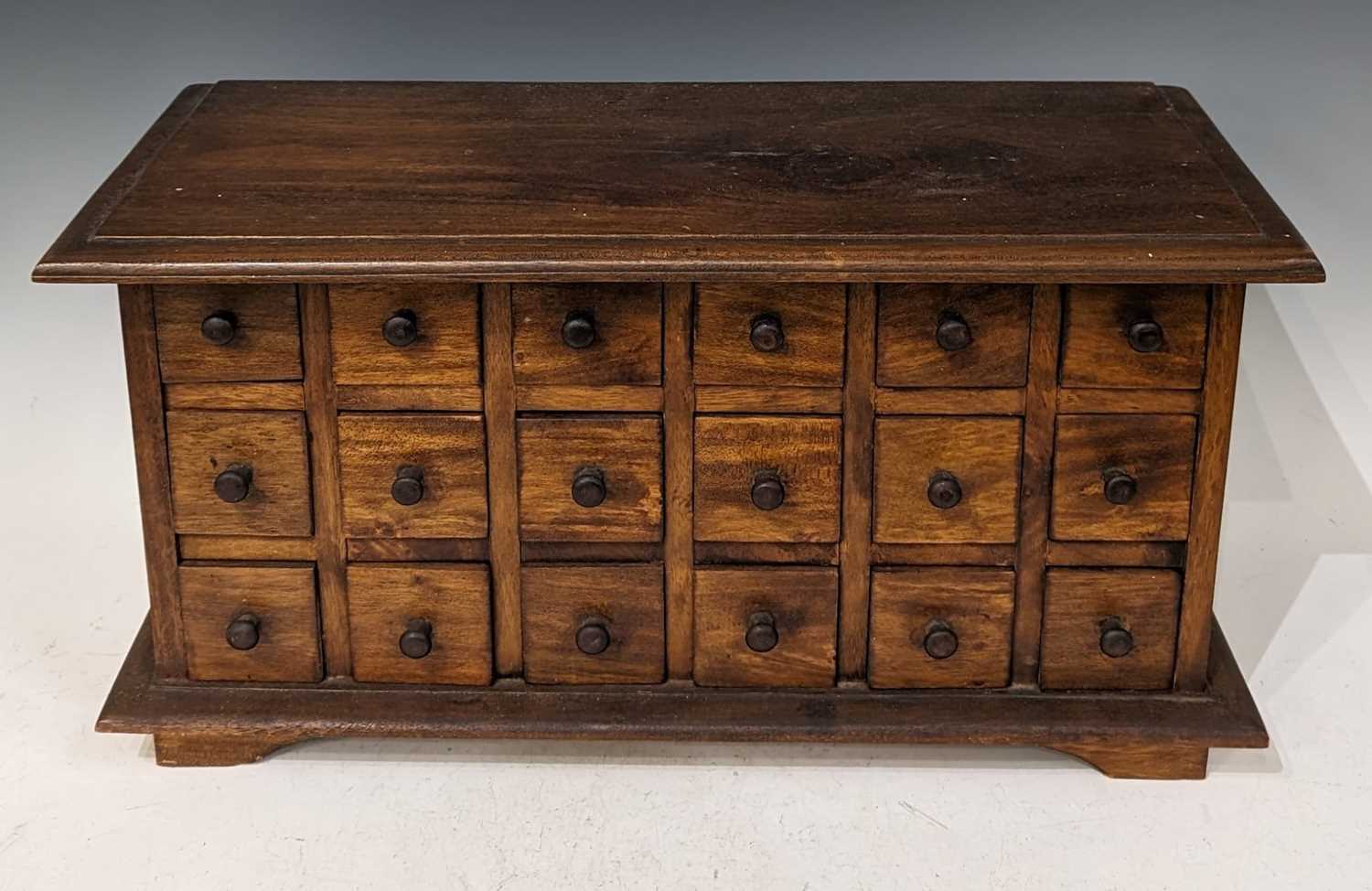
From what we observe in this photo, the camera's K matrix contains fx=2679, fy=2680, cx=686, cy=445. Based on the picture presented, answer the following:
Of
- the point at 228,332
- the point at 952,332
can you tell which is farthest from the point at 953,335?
the point at 228,332

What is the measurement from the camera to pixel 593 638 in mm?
3729

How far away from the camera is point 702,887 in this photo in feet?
11.6

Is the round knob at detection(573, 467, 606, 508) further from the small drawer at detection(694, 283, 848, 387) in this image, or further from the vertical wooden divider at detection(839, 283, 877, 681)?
the vertical wooden divider at detection(839, 283, 877, 681)

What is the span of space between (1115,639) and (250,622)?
121 cm

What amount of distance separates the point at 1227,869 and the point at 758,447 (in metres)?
0.84

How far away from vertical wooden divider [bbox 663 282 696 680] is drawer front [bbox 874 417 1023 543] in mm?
261

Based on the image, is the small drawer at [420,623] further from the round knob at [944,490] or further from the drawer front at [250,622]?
the round knob at [944,490]

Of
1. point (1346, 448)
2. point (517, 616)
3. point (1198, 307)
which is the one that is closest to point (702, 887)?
point (517, 616)

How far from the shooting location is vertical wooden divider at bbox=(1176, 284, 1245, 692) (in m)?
3.55

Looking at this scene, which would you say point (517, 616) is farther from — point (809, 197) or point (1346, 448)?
point (1346, 448)

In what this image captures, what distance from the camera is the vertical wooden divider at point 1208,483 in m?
3.55

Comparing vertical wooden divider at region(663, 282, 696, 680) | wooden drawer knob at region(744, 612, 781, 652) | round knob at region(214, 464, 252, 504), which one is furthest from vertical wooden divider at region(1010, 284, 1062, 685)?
round knob at region(214, 464, 252, 504)

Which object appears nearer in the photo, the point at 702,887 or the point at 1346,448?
the point at 702,887

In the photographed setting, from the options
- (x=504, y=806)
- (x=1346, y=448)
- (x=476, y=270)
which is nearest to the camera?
(x=476, y=270)
